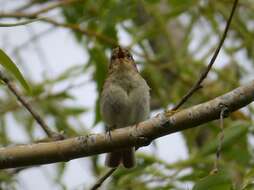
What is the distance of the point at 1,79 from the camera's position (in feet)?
9.39

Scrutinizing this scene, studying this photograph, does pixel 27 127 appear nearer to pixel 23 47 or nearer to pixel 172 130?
pixel 23 47

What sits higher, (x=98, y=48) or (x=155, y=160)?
(x=98, y=48)

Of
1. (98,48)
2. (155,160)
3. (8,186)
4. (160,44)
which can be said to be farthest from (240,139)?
(160,44)

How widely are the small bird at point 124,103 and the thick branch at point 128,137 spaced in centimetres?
119

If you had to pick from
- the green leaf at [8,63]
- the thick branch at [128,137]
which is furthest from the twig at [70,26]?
the thick branch at [128,137]

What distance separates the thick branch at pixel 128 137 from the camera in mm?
2412

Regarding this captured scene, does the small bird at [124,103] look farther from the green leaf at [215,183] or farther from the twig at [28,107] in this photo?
the green leaf at [215,183]

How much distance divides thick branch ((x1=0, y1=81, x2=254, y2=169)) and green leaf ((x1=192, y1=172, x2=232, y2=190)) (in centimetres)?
21

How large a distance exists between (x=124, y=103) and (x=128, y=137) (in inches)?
55.7

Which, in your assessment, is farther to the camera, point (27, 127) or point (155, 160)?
point (27, 127)

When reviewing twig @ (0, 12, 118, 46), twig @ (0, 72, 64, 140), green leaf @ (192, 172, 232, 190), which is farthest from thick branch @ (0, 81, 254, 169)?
twig @ (0, 12, 118, 46)

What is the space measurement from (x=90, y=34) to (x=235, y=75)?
5.15 feet

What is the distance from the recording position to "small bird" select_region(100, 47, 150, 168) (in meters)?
3.89

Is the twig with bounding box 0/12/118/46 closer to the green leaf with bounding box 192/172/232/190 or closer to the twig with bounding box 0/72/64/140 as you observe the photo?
the twig with bounding box 0/72/64/140
